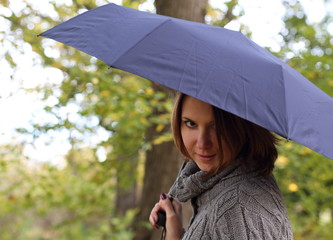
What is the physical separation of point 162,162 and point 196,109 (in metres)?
2.31

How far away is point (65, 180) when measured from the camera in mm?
6145

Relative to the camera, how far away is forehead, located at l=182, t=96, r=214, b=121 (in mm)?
1577

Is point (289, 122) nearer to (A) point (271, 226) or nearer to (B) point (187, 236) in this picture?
(A) point (271, 226)

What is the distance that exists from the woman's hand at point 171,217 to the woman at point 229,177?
216 mm

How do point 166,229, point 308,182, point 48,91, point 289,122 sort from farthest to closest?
point 308,182 → point 48,91 → point 166,229 → point 289,122

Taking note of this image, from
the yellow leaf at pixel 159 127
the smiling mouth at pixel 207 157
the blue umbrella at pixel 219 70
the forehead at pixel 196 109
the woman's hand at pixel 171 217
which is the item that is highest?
the blue umbrella at pixel 219 70

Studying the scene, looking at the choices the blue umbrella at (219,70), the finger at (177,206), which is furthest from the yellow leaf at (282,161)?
the blue umbrella at (219,70)

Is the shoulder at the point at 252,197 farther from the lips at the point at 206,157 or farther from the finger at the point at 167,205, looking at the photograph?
the finger at the point at 167,205

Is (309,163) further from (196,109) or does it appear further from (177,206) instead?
(196,109)

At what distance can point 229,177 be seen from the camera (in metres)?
1.60

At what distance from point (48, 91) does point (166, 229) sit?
2.10m

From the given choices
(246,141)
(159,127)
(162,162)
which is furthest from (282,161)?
(246,141)

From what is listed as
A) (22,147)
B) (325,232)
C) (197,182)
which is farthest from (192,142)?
(325,232)

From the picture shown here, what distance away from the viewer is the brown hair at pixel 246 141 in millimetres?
1556
